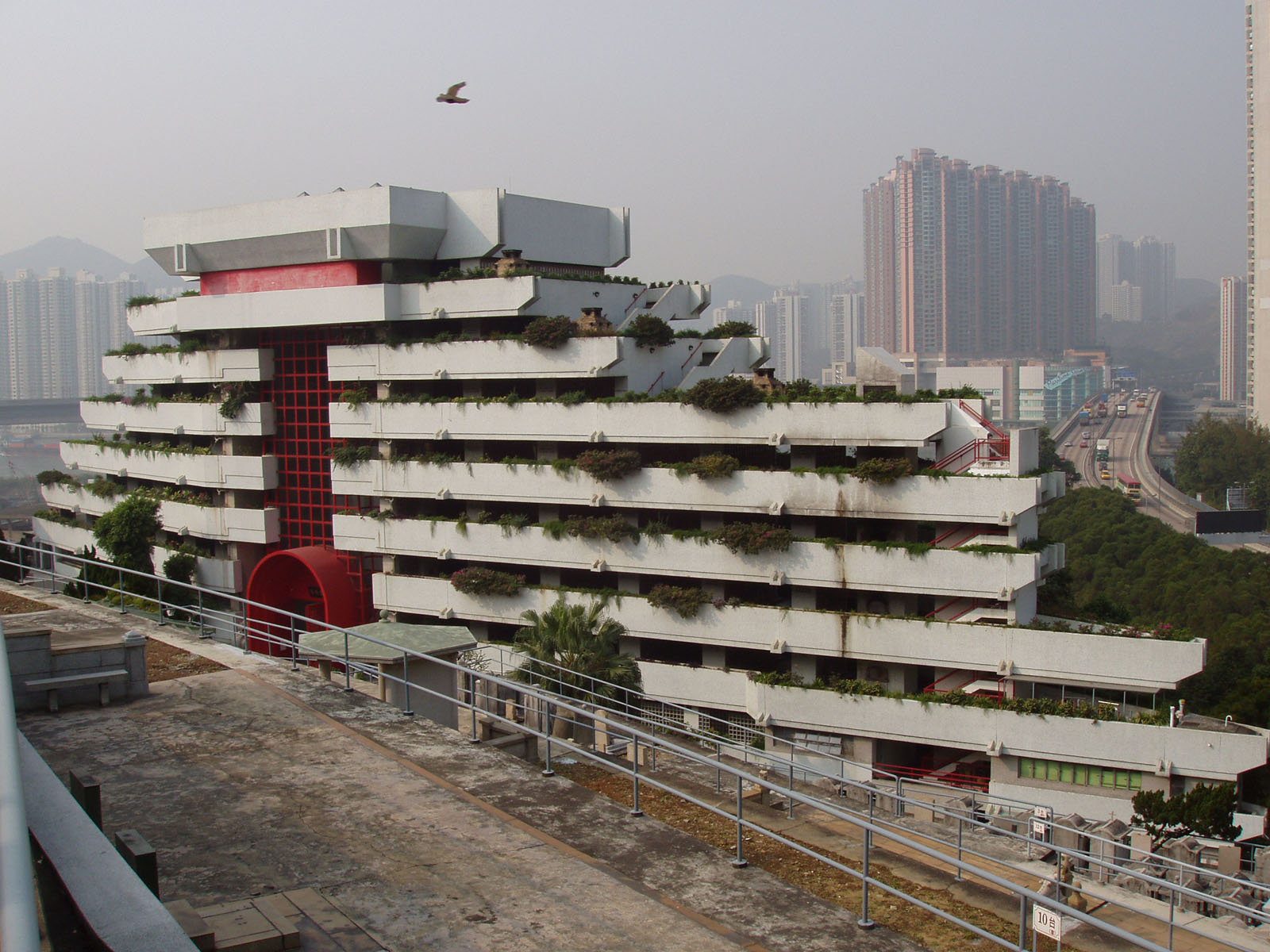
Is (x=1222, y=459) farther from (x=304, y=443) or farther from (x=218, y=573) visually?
(x=218, y=573)

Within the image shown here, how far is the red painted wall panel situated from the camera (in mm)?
38344

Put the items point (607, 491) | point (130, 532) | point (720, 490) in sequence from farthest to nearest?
point (130, 532) < point (607, 491) < point (720, 490)

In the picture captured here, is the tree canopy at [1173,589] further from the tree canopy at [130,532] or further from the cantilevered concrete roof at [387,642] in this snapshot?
the tree canopy at [130,532]

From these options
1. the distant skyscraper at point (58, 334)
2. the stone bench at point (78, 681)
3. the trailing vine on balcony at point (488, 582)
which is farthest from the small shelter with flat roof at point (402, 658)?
the distant skyscraper at point (58, 334)

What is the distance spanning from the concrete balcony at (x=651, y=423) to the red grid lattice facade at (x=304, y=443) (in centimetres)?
215

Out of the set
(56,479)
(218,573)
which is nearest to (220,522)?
(218,573)

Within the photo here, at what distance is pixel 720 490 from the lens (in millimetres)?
32594

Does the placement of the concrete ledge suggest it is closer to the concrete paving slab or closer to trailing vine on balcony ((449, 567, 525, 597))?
the concrete paving slab

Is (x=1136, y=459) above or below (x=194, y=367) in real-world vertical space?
below

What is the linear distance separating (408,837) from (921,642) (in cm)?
2133

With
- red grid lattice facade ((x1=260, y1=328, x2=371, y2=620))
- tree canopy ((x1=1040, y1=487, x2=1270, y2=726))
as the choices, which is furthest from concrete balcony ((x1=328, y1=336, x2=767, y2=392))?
tree canopy ((x1=1040, y1=487, x2=1270, y2=726))

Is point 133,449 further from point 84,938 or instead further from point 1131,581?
point 1131,581

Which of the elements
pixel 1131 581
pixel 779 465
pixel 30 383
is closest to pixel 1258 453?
pixel 1131 581

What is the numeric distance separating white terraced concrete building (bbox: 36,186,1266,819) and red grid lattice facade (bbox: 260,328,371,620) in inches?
4.4
